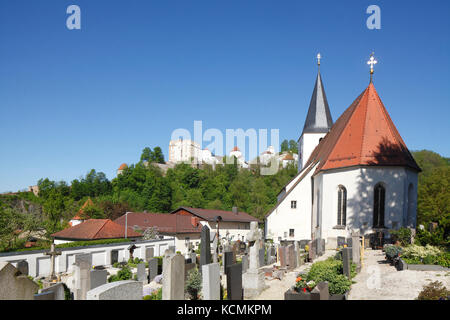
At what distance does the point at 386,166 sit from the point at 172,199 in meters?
52.4

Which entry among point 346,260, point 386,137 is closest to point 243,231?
point 386,137

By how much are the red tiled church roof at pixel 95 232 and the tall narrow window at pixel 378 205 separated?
17083mm

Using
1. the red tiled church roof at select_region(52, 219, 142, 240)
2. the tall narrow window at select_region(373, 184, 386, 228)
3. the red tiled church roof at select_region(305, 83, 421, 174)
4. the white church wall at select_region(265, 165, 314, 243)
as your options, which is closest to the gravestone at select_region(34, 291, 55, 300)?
the red tiled church roof at select_region(52, 219, 142, 240)

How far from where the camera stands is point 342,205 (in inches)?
912

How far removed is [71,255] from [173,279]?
12172 mm

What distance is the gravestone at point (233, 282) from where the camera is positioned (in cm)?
981

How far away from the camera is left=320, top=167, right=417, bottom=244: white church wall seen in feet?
70.4

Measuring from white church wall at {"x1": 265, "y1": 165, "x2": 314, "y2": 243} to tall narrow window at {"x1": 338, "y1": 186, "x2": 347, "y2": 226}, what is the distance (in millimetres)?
5966

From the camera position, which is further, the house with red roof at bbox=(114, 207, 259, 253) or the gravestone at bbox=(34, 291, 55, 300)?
the house with red roof at bbox=(114, 207, 259, 253)

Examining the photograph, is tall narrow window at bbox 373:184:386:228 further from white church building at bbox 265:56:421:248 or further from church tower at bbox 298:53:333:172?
church tower at bbox 298:53:333:172

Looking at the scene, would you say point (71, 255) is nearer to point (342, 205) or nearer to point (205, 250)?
point (205, 250)

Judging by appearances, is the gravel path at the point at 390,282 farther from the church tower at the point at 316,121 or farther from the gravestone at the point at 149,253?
the church tower at the point at 316,121
